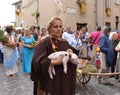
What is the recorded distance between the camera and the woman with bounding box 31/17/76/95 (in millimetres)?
4535

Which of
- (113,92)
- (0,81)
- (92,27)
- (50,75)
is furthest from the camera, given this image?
(92,27)

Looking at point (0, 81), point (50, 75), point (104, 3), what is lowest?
point (0, 81)

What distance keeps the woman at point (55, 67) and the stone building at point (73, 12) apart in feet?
48.4

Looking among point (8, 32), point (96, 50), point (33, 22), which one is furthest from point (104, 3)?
point (8, 32)

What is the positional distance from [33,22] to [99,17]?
186 inches

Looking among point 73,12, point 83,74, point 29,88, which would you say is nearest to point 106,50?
point 83,74

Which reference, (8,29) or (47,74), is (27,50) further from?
(47,74)

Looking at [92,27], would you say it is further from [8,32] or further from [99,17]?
[8,32]

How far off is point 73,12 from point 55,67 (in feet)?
53.9

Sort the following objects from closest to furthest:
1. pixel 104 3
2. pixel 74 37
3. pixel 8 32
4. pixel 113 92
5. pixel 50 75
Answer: pixel 50 75 < pixel 113 92 < pixel 8 32 < pixel 74 37 < pixel 104 3

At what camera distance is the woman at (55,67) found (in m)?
4.54

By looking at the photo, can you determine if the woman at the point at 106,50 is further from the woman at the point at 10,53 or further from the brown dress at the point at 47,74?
the brown dress at the point at 47,74

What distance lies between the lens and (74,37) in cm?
1379

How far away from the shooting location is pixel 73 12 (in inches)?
819
